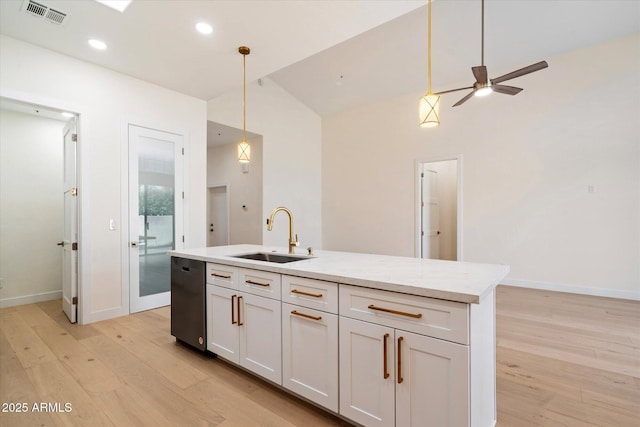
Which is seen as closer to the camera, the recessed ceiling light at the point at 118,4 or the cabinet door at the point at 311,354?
the cabinet door at the point at 311,354

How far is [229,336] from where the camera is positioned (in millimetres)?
2279

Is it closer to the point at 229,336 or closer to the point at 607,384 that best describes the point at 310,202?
the point at 229,336

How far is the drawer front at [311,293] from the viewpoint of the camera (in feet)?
5.44

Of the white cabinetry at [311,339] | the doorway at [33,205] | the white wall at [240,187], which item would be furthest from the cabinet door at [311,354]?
the white wall at [240,187]

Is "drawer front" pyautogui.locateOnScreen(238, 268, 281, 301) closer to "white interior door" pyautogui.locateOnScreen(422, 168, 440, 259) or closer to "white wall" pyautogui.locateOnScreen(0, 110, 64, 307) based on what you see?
"white wall" pyautogui.locateOnScreen(0, 110, 64, 307)

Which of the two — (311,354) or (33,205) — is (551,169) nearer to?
(311,354)

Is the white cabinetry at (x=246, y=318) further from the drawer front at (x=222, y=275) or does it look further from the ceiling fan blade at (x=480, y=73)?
the ceiling fan blade at (x=480, y=73)

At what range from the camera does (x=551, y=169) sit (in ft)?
15.1

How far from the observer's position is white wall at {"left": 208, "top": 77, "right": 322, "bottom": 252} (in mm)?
5816

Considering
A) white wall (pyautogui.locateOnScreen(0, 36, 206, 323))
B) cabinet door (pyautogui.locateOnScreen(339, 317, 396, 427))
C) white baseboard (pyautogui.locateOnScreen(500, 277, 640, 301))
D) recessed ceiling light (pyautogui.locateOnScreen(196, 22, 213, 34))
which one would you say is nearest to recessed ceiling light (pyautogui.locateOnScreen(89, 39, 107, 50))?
white wall (pyautogui.locateOnScreen(0, 36, 206, 323))

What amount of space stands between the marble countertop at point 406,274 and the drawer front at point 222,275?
0.06 m

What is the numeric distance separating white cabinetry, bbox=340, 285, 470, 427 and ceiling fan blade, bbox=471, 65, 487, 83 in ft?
6.56

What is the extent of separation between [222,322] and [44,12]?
2.97m

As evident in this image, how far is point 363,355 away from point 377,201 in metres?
5.11
